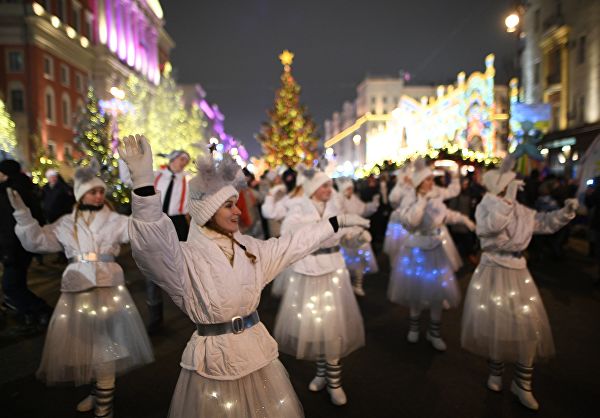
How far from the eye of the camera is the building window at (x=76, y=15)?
4353 centimetres

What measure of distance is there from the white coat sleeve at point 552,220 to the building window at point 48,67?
138 feet

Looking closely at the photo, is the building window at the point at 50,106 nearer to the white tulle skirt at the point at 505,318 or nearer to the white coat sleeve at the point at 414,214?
the white coat sleeve at the point at 414,214

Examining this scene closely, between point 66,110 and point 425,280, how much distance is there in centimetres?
4285

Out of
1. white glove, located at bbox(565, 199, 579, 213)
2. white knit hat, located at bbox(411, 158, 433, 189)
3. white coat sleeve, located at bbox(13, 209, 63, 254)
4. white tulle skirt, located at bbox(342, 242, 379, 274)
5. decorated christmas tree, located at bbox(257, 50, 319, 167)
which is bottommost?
white tulle skirt, located at bbox(342, 242, 379, 274)

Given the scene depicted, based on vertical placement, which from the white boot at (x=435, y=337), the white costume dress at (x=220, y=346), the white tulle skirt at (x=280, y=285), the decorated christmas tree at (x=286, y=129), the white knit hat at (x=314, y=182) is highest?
the decorated christmas tree at (x=286, y=129)

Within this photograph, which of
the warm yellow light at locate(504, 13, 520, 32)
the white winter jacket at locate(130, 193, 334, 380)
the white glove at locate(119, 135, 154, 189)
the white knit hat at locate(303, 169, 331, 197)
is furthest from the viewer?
the warm yellow light at locate(504, 13, 520, 32)

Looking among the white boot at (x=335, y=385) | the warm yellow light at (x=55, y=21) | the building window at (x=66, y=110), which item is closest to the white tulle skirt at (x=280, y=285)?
the white boot at (x=335, y=385)

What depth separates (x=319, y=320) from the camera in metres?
4.45

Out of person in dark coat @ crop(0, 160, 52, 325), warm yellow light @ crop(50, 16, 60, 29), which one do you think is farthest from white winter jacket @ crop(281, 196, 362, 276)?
warm yellow light @ crop(50, 16, 60, 29)

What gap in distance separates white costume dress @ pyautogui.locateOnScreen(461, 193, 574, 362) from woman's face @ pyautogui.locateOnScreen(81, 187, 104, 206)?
12.9ft

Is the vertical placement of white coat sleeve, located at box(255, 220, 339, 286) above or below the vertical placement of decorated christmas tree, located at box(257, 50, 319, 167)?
below

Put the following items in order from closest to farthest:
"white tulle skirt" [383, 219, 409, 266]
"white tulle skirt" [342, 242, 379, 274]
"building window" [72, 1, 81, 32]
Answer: "white tulle skirt" [342, 242, 379, 274]
"white tulle skirt" [383, 219, 409, 266]
"building window" [72, 1, 81, 32]

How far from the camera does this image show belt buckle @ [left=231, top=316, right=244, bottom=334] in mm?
2715

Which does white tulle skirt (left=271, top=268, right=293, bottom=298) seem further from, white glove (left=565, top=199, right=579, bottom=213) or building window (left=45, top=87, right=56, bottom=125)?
building window (left=45, top=87, right=56, bottom=125)
